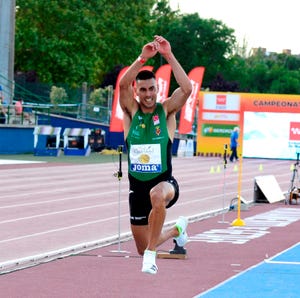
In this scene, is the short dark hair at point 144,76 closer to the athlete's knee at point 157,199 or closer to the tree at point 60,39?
the athlete's knee at point 157,199

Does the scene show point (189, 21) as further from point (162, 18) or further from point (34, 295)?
point (34, 295)

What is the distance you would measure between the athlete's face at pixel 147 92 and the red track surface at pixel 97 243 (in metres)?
1.92

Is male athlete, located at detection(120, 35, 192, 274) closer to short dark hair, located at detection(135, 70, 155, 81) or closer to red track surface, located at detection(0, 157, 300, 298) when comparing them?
short dark hair, located at detection(135, 70, 155, 81)

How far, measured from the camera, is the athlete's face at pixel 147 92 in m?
10.3

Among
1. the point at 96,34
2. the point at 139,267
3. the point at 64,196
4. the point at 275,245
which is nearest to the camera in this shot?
the point at 139,267

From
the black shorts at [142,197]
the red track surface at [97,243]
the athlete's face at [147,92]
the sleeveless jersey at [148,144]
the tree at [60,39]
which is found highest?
the tree at [60,39]

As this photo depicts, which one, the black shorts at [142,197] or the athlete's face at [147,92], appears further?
the black shorts at [142,197]

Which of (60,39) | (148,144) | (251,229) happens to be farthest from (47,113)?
(148,144)

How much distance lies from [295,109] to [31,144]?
1434 cm

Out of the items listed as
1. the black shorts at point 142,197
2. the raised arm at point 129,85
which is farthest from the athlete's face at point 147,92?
the black shorts at point 142,197

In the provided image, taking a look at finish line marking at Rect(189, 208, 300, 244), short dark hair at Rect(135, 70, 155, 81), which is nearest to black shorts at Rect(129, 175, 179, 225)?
short dark hair at Rect(135, 70, 155, 81)

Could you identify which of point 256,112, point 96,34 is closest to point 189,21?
point 96,34

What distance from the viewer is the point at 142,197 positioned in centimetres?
1070

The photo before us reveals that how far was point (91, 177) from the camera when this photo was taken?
115 feet
